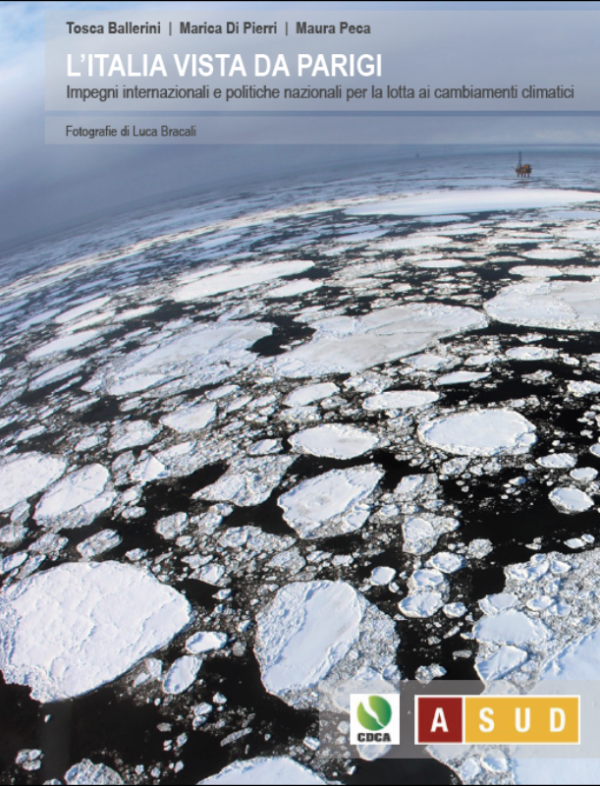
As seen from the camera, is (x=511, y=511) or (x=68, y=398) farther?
(x=68, y=398)

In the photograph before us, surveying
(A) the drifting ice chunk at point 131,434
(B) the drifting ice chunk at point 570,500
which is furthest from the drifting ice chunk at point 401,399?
(A) the drifting ice chunk at point 131,434

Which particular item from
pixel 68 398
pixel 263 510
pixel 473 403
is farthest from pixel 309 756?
pixel 68 398

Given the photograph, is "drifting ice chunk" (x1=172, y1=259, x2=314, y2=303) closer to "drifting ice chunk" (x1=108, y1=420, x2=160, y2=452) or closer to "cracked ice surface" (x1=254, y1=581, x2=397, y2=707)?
"drifting ice chunk" (x1=108, y1=420, x2=160, y2=452)

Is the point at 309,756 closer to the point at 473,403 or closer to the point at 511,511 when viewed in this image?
the point at 511,511

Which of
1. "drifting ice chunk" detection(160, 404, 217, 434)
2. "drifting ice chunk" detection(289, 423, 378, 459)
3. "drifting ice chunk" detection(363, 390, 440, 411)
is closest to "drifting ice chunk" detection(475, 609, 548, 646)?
"drifting ice chunk" detection(289, 423, 378, 459)

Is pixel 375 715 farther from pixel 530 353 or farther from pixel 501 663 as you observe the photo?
pixel 530 353
